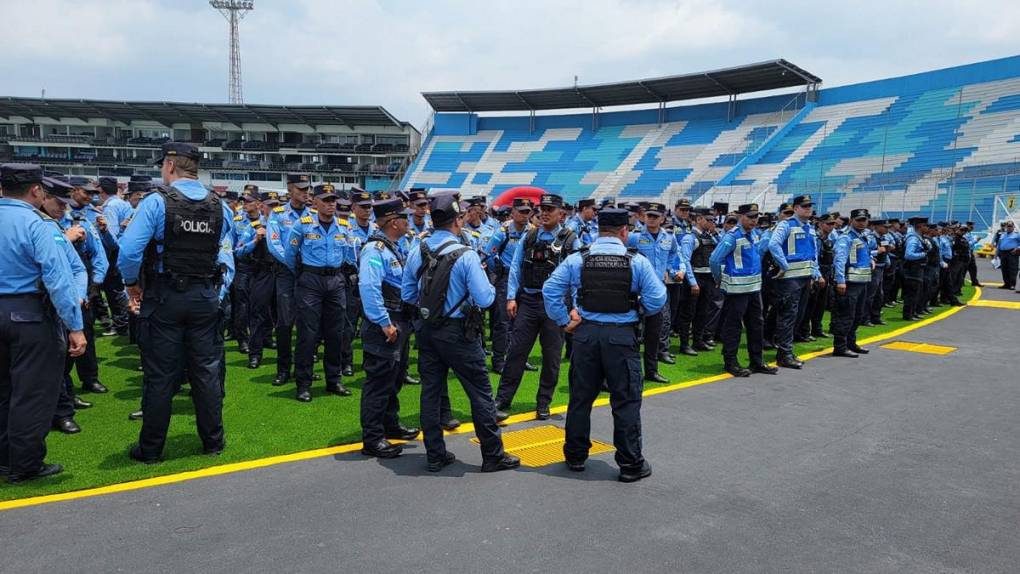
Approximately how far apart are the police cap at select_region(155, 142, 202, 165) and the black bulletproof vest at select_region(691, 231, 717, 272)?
266 inches

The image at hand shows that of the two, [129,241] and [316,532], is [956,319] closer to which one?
[316,532]

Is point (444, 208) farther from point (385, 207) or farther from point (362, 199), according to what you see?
point (362, 199)

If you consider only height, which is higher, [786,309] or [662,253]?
[662,253]

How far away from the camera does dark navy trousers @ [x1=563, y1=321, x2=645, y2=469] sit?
4.18 metres

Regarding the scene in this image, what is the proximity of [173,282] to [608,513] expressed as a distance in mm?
3296

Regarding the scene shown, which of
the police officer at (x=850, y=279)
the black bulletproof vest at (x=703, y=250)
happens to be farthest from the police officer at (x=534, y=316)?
the police officer at (x=850, y=279)

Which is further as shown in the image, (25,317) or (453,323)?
(453,323)

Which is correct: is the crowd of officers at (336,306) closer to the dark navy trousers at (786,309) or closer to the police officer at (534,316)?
the police officer at (534,316)

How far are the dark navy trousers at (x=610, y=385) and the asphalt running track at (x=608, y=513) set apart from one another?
23 centimetres

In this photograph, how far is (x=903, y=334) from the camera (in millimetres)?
10273

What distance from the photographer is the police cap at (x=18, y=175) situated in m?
3.80

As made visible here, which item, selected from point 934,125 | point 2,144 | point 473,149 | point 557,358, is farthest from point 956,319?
point 2,144

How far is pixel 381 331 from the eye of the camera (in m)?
4.56

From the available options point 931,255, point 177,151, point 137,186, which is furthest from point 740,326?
point 137,186
